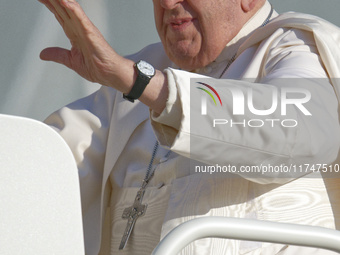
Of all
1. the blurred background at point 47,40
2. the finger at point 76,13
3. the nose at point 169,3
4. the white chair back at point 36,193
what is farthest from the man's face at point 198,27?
the white chair back at point 36,193

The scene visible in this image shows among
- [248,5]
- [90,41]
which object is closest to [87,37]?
[90,41]

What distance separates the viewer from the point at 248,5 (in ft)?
8.05

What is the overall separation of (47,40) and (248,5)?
1127 millimetres

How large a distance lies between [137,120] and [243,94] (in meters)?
0.83

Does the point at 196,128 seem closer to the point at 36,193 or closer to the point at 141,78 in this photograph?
the point at 141,78

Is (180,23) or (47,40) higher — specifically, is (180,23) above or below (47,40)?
above

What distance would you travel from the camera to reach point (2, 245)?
1.11m

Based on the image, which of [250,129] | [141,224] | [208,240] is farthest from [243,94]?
[141,224]

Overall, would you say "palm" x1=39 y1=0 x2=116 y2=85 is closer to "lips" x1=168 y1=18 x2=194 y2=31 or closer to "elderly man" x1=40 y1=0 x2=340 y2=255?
"elderly man" x1=40 y1=0 x2=340 y2=255

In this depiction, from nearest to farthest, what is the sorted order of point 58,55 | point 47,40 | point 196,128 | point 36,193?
point 36,193
point 196,128
point 58,55
point 47,40

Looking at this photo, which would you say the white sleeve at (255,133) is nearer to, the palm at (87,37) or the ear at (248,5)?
the palm at (87,37)

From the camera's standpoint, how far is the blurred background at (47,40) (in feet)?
10.5

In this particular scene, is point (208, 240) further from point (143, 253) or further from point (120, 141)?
point (120, 141)

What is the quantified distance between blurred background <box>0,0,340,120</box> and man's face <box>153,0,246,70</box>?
948 millimetres
